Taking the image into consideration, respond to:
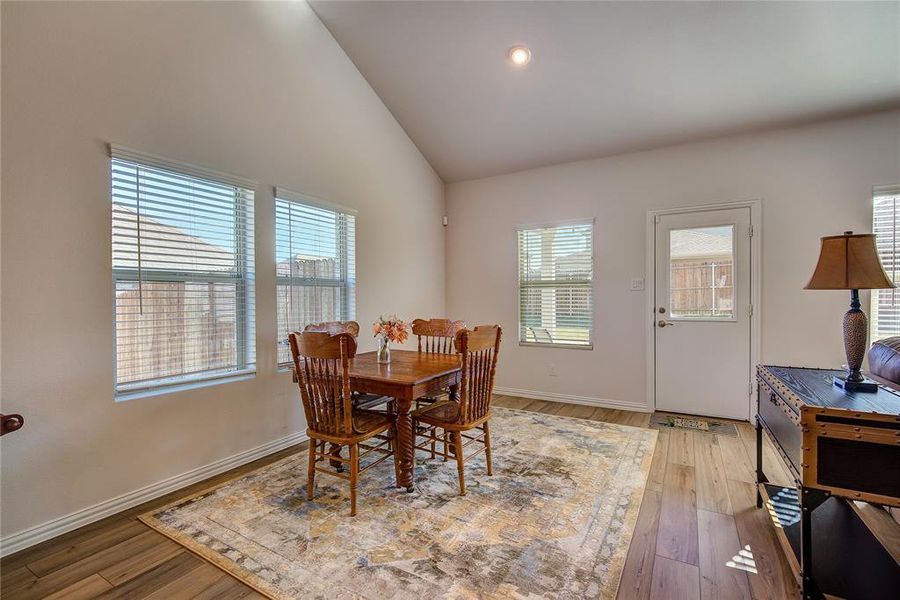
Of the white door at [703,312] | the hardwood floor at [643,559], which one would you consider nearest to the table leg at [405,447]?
the hardwood floor at [643,559]

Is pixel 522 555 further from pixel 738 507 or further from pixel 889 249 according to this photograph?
pixel 889 249

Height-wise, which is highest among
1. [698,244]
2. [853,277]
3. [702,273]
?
[698,244]

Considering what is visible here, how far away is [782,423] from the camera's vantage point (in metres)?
1.91

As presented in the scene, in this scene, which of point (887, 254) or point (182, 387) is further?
Result: point (887, 254)

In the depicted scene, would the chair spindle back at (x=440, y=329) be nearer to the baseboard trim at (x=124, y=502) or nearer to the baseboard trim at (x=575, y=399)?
the baseboard trim at (x=124, y=502)

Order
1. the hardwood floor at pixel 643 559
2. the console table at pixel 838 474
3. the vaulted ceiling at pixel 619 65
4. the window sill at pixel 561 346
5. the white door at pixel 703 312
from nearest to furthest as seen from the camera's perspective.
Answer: the console table at pixel 838 474
the hardwood floor at pixel 643 559
the vaulted ceiling at pixel 619 65
the white door at pixel 703 312
the window sill at pixel 561 346

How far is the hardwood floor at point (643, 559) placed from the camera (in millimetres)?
1673

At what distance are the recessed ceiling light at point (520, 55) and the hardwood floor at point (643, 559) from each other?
3330mm

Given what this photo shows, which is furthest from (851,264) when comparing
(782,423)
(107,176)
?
(107,176)

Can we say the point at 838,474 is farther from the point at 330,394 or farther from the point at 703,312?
the point at 703,312

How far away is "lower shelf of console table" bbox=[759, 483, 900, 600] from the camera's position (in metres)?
1.56

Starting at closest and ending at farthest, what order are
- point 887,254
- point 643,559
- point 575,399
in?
point 643,559 → point 887,254 → point 575,399

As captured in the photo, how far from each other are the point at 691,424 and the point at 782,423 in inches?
78.7

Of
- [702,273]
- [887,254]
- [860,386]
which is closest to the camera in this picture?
[860,386]
